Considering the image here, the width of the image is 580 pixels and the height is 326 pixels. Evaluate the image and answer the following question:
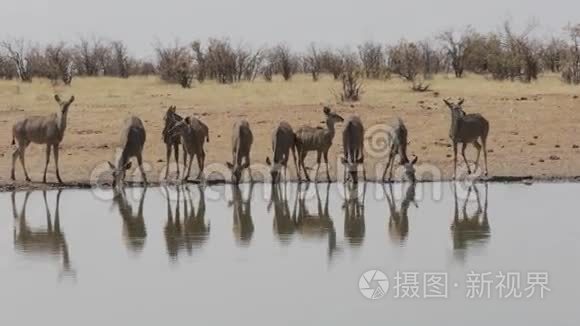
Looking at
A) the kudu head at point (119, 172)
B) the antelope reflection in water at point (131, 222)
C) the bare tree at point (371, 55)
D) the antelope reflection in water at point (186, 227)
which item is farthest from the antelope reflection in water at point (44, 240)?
the bare tree at point (371, 55)

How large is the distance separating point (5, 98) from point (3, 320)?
24.6 m

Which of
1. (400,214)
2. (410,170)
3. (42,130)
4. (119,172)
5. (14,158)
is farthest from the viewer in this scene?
(42,130)

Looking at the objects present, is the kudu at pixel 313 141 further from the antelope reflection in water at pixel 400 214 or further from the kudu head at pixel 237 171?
the antelope reflection in water at pixel 400 214

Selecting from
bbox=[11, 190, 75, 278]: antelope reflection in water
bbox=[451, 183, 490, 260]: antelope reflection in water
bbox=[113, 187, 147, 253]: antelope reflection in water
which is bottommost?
bbox=[11, 190, 75, 278]: antelope reflection in water

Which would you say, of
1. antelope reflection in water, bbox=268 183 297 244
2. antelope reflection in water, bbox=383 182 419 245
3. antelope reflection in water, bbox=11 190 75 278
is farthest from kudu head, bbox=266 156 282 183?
antelope reflection in water, bbox=11 190 75 278

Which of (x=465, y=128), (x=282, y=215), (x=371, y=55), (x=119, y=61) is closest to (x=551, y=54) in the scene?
A: (x=371, y=55)

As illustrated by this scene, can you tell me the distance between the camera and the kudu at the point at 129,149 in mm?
17375

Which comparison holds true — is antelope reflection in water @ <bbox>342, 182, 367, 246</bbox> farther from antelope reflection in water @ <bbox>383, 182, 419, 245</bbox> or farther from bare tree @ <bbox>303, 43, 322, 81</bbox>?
bare tree @ <bbox>303, 43, 322, 81</bbox>

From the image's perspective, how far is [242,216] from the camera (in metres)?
14.3

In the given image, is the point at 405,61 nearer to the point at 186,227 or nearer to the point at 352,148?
the point at 352,148

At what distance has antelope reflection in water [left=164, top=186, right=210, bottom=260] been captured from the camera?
11984mm

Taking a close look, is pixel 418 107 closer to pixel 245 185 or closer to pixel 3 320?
pixel 245 185

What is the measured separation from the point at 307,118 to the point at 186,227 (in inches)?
480

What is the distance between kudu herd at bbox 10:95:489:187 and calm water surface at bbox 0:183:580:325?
2.22 ft
